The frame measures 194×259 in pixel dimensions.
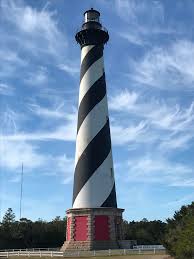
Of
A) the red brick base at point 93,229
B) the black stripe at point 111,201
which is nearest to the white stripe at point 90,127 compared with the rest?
the black stripe at point 111,201

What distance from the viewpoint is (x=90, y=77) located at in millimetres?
39938

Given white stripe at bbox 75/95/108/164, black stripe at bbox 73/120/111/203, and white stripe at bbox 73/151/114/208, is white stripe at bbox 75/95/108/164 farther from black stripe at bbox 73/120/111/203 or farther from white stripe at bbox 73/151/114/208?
white stripe at bbox 73/151/114/208

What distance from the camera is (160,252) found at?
32.5 meters

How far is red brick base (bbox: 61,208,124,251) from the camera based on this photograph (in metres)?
35.9

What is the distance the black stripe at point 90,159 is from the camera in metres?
37.0

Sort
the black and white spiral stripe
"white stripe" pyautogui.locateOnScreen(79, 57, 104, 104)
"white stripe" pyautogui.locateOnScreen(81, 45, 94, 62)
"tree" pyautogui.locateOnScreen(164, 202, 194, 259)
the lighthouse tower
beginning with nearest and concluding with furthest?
1. "tree" pyautogui.locateOnScreen(164, 202, 194, 259)
2. the lighthouse tower
3. the black and white spiral stripe
4. "white stripe" pyautogui.locateOnScreen(79, 57, 104, 104)
5. "white stripe" pyautogui.locateOnScreen(81, 45, 94, 62)

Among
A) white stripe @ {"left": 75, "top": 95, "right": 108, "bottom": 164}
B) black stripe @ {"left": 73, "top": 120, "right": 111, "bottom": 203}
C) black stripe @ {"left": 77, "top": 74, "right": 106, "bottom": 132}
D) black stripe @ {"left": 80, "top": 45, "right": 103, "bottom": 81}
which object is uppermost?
black stripe @ {"left": 80, "top": 45, "right": 103, "bottom": 81}

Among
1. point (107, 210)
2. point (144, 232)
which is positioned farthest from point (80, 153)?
point (144, 232)

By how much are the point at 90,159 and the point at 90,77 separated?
808cm

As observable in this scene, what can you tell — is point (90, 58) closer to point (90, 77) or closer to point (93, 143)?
point (90, 77)

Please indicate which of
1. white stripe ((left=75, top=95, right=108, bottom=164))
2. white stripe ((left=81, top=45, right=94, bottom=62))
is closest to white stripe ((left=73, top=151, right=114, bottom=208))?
white stripe ((left=75, top=95, right=108, bottom=164))

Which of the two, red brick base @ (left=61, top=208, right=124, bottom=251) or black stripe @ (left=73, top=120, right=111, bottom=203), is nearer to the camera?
red brick base @ (left=61, top=208, right=124, bottom=251)

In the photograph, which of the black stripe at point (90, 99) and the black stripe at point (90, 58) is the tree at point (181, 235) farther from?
the black stripe at point (90, 58)

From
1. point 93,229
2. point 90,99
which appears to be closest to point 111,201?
point 93,229
